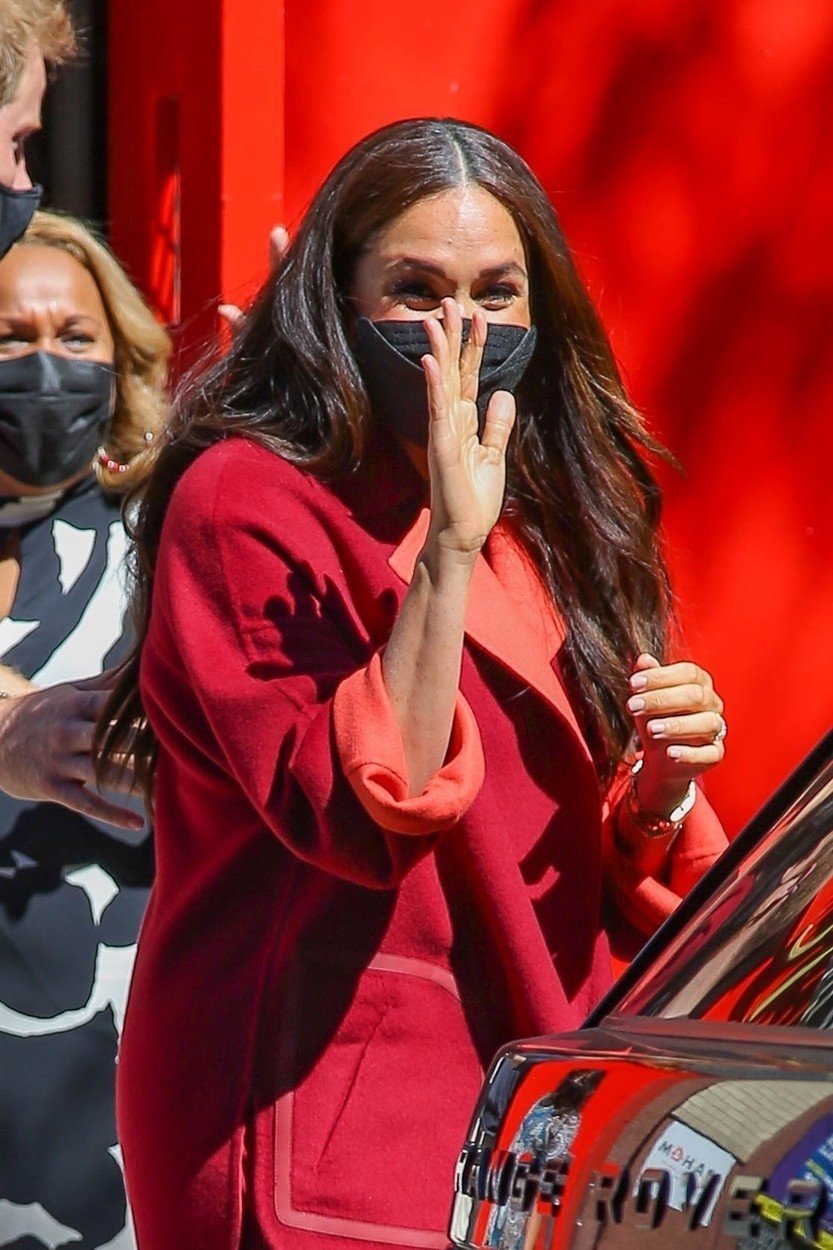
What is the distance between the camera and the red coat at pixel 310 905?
1961 mm

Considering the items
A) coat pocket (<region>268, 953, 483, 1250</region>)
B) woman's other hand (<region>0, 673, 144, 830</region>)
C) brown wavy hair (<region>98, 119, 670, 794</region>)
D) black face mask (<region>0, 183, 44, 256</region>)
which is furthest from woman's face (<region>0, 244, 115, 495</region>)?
coat pocket (<region>268, 953, 483, 1250</region>)

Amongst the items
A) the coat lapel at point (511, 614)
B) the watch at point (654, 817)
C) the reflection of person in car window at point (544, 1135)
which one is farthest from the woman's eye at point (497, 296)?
the reflection of person in car window at point (544, 1135)

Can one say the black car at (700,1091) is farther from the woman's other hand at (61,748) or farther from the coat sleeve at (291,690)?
the woman's other hand at (61,748)

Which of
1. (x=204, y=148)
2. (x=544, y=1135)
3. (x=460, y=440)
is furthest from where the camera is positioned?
(x=204, y=148)

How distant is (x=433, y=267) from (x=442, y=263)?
0.03ft

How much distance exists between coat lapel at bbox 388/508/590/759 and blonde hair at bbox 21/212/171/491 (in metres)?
1.40

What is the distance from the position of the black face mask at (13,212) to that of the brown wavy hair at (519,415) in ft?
3.24

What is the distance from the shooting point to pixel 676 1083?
1317 mm

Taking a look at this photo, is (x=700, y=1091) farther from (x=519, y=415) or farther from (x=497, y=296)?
(x=519, y=415)

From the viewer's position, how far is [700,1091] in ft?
4.25

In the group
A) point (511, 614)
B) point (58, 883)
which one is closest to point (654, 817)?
point (511, 614)

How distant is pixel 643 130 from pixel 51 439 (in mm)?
1208

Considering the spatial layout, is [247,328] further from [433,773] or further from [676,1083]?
[676,1083]

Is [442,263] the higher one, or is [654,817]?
[442,263]
